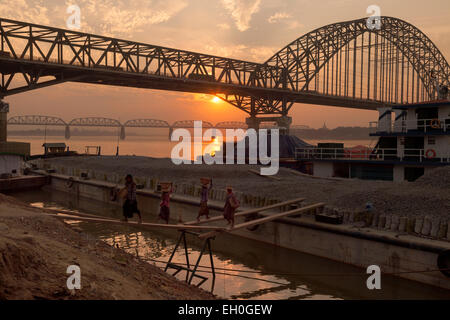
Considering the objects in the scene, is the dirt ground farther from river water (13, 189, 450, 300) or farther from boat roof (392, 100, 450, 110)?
boat roof (392, 100, 450, 110)

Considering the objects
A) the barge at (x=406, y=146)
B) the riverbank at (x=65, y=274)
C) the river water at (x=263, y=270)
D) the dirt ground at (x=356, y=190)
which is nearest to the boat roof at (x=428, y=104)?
the barge at (x=406, y=146)

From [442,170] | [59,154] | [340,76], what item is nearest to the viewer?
[442,170]

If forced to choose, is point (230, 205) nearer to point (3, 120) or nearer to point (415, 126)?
point (415, 126)

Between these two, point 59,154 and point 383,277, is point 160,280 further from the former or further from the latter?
point 59,154

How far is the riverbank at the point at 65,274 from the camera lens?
7.75 metres

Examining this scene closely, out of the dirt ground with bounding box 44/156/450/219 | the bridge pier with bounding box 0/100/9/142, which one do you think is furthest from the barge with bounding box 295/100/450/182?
the bridge pier with bounding box 0/100/9/142

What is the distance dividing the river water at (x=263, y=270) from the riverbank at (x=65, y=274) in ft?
10.4

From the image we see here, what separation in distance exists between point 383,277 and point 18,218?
13.9 meters

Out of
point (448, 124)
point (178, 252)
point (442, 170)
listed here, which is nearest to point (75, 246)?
point (178, 252)

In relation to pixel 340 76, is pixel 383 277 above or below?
below

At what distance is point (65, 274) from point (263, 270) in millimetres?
10708

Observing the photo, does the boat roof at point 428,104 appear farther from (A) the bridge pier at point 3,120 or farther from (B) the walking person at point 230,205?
(A) the bridge pier at point 3,120

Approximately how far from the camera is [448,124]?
27.6 metres

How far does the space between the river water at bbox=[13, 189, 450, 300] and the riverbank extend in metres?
3.17
